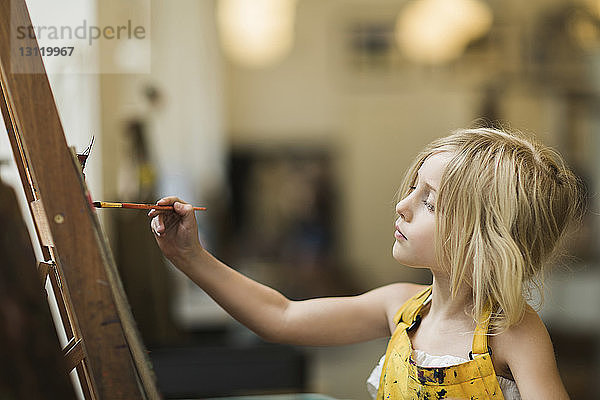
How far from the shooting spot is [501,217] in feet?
2.64

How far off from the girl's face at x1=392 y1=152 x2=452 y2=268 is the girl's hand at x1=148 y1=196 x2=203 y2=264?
0.24 metres

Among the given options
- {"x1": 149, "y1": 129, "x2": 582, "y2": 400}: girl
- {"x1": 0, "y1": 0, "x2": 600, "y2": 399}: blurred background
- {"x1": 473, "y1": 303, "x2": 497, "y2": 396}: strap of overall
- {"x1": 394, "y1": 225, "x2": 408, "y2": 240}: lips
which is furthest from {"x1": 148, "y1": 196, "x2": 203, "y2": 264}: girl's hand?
{"x1": 0, "y1": 0, "x2": 600, "y2": 399}: blurred background

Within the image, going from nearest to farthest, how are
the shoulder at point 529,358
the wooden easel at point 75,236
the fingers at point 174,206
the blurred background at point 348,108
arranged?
the wooden easel at point 75,236 < the shoulder at point 529,358 < the fingers at point 174,206 < the blurred background at point 348,108

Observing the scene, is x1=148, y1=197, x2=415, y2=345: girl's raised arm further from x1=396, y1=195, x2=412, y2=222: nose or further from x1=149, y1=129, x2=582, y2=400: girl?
x1=396, y1=195, x2=412, y2=222: nose

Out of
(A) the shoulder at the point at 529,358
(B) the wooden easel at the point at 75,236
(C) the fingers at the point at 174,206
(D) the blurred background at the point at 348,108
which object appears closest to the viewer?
(B) the wooden easel at the point at 75,236

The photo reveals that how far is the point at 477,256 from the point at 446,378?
0.13 metres

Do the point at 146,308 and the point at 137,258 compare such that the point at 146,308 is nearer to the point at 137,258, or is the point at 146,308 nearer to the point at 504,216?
the point at 137,258

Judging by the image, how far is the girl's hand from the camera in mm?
923

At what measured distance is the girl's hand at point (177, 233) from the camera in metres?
0.92

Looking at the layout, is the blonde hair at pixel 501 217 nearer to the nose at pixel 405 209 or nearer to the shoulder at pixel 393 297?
the nose at pixel 405 209

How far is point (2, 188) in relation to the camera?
567 mm

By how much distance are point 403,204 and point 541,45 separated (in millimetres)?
5459

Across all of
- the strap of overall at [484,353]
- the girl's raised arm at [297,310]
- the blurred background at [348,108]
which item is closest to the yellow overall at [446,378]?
the strap of overall at [484,353]

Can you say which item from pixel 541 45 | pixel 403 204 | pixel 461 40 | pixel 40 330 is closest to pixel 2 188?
pixel 40 330
